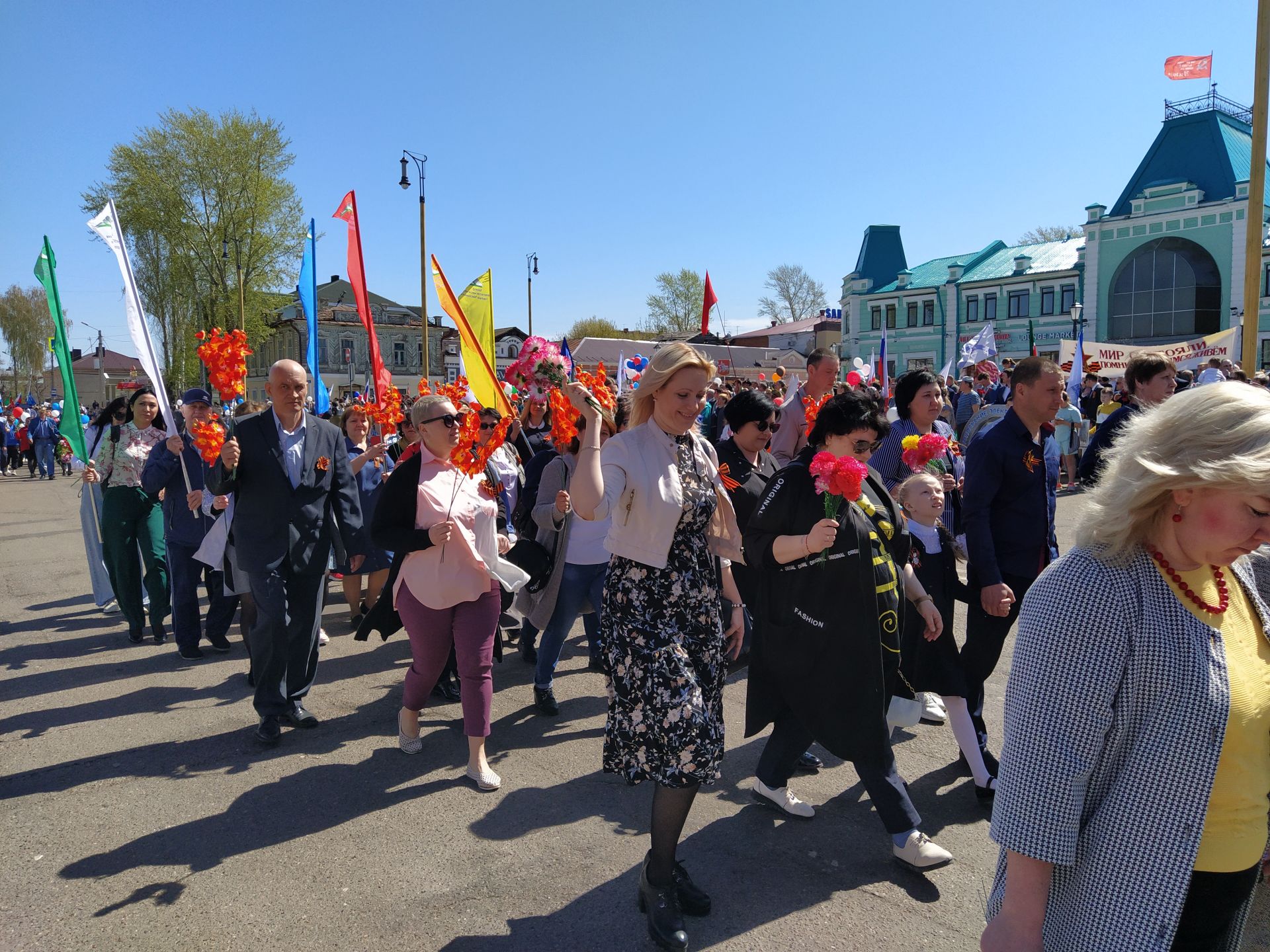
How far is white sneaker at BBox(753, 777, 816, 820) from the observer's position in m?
3.79

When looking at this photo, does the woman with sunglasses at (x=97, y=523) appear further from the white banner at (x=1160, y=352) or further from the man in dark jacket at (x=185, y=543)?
the white banner at (x=1160, y=352)

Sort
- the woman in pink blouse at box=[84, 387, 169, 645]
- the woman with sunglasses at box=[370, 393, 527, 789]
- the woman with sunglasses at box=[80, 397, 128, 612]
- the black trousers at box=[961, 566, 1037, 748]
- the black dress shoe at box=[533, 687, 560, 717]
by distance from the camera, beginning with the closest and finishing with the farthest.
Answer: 1. the black trousers at box=[961, 566, 1037, 748]
2. the woman with sunglasses at box=[370, 393, 527, 789]
3. the black dress shoe at box=[533, 687, 560, 717]
4. the woman in pink blouse at box=[84, 387, 169, 645]
5. the woman with sunglasses at box=[80, 397, 128, 612]

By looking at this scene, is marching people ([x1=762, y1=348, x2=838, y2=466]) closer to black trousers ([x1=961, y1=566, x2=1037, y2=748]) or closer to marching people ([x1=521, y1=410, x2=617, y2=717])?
marching people ([x1=521, y1=410, x2=617, y2=717])

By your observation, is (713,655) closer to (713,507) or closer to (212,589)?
(713,507)

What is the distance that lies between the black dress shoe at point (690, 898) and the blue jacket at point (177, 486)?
4.99 meters

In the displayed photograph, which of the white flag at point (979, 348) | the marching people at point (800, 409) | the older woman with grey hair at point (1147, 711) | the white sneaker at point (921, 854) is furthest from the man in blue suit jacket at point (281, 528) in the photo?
the white flag at point (979, 348)

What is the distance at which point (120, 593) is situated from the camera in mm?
6973

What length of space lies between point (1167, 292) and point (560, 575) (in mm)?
45311

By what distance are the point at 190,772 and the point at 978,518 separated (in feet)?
13.9

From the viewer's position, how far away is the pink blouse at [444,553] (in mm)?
4324

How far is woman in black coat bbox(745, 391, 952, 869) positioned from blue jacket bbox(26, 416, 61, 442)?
27.5m

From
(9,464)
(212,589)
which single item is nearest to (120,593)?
(212,589)

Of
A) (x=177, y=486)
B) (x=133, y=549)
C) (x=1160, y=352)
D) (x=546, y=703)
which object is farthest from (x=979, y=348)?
(x=133, y=549)

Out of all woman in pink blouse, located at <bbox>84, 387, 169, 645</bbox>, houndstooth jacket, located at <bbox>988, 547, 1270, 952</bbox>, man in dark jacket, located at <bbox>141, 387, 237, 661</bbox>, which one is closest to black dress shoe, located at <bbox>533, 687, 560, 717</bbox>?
man in dark jacket, located at <bbox>141, 387, 237, 661</bbox>
